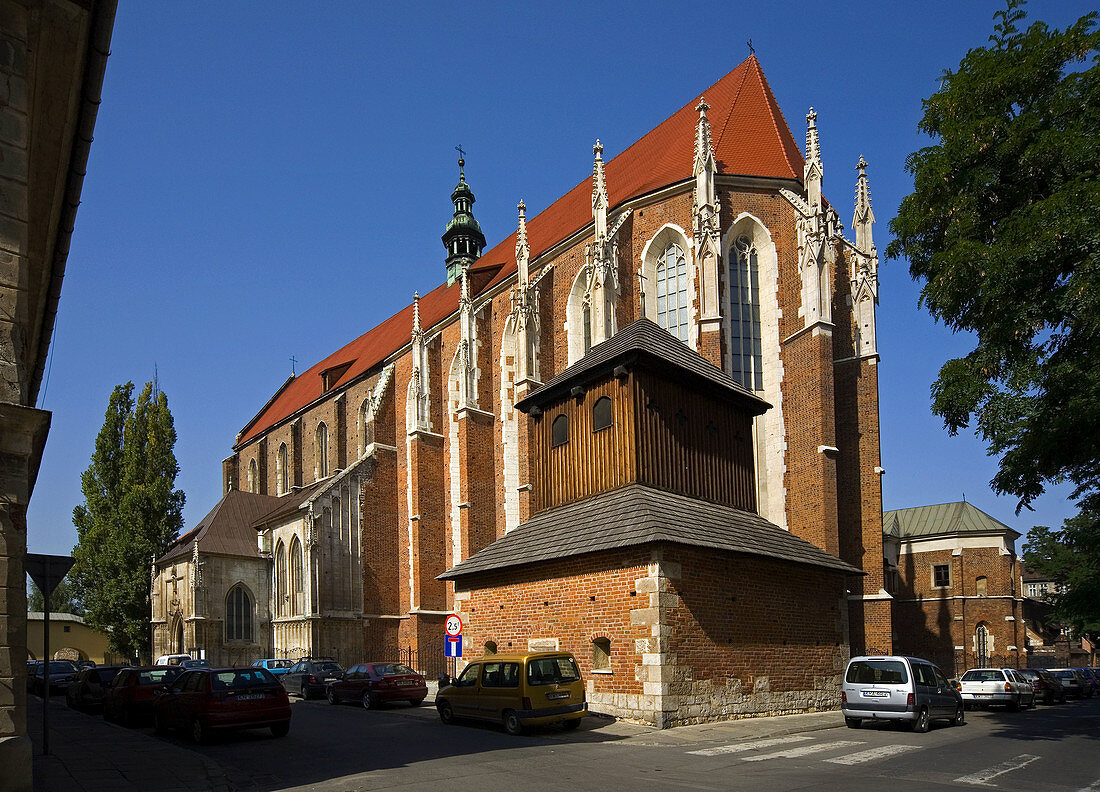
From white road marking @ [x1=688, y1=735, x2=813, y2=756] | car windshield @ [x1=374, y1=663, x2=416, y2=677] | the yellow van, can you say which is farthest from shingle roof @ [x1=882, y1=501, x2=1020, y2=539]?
the yellow van

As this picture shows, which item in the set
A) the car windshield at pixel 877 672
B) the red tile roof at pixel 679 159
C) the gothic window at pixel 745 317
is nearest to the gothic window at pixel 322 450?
the red tile roof at pixel 679 159

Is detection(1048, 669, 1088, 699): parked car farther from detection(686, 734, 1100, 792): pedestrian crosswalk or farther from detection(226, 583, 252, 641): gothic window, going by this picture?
detection(226, 583, 252, 641): gothic window

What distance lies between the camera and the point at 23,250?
8.66 metres

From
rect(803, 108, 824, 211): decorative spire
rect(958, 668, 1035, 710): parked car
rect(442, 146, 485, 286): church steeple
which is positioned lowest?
rect(958, 668, 1035, 710): parked car

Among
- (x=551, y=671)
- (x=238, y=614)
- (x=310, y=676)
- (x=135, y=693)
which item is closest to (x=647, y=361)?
(x=551, y=671)

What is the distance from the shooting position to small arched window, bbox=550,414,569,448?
835 inches

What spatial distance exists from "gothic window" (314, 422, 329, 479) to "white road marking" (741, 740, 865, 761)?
36952mm

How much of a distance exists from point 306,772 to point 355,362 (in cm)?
3957

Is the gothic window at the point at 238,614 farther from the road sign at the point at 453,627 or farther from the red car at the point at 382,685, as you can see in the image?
the road sign at the point at 453,627

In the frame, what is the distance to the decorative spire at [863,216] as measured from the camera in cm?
2927

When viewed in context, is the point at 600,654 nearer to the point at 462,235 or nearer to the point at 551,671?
the point at 551,671

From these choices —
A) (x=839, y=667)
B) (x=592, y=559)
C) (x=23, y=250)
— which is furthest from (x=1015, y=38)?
(x=23, y=250)

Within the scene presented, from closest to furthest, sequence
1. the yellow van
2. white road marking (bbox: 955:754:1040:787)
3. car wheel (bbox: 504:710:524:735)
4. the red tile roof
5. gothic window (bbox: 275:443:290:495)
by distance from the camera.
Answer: white road marking (bbox: 955:754:1040:787)
the yellow van
car wheel (bbox: 504:710:524:735)
the red tile roof
gothic window (bbox: 275:443:290:495)

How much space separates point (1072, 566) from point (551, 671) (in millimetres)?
40115
